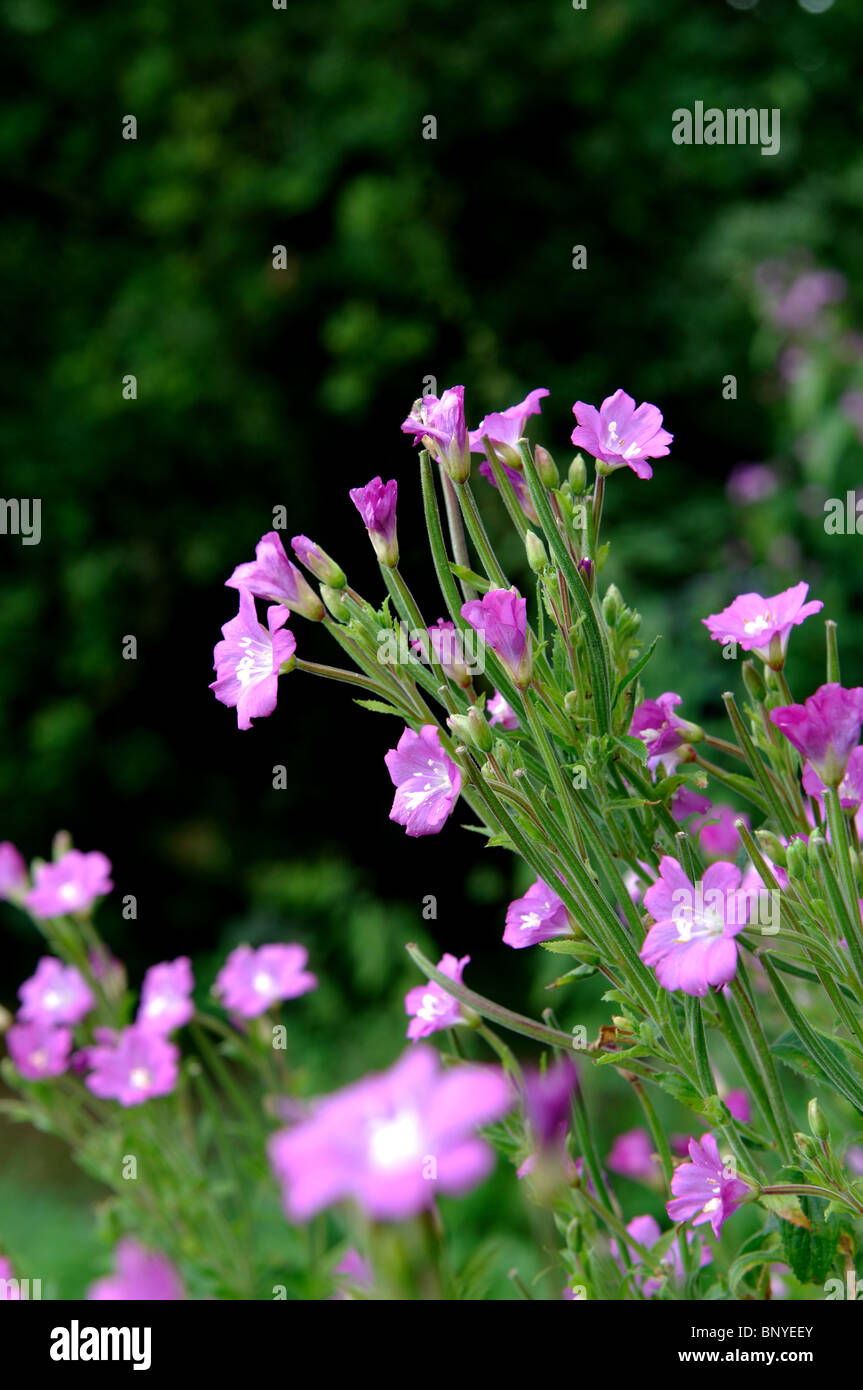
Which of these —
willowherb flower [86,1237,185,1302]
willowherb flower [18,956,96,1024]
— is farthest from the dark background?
willowherb flower [86,1237,185,1302]

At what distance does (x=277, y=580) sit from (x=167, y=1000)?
58 cm

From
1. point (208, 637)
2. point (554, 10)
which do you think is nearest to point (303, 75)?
point (554, 10)

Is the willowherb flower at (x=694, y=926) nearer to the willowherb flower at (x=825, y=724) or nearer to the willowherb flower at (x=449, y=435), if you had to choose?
the willowherb flower at (x=825, y=724)

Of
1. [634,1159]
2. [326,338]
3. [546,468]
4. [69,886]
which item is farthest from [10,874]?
[326,338]

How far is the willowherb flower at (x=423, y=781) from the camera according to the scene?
22.5 inches

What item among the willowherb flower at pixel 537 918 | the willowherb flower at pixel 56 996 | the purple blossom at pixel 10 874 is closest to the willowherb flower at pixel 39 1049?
the willowherb flower at pixel 56 996

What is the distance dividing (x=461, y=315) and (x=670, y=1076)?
279cm

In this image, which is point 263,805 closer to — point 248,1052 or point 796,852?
point 248,1052

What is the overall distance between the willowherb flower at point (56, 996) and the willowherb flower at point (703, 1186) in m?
0.66

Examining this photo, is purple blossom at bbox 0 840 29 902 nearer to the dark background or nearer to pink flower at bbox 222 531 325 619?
pink flower at bbox 222 531 325 619

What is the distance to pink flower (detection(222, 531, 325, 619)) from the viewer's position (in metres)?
0.63

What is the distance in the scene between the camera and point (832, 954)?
21.9 inches

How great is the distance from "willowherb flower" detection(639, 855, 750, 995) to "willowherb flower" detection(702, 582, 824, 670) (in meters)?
0.13

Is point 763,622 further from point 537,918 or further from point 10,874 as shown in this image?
point 10,874
